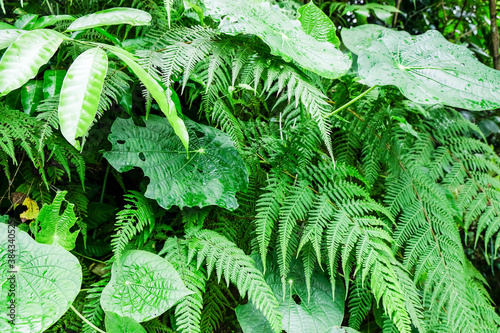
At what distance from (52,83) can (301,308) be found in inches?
42.3

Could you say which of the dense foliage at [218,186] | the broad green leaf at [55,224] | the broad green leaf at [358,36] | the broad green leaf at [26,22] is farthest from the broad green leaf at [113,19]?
the broad green leaf at [358,36]

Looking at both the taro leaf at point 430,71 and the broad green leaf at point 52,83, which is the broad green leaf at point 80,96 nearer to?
the broad green leaf at point 52,83

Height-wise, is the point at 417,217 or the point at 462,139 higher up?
the point at 462,139

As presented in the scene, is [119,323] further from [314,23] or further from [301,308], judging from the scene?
[314,23]

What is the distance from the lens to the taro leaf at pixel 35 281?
750 millimetres

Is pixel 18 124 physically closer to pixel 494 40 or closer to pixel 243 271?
pixel 243 271

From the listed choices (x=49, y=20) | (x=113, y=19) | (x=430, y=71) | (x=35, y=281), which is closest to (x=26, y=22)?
(x=49, y=20)

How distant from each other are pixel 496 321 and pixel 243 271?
1.07 metres

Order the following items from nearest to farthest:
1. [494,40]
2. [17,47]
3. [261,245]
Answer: [17,47] → [261,245] → [494,40]

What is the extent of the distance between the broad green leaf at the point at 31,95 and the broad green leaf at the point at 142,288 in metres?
0.55

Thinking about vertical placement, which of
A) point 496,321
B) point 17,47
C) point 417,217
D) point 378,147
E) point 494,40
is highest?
point 494,40

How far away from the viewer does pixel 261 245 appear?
40.2 inches

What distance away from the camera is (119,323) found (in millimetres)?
827

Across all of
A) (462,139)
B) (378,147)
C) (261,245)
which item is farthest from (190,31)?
(462,139)
